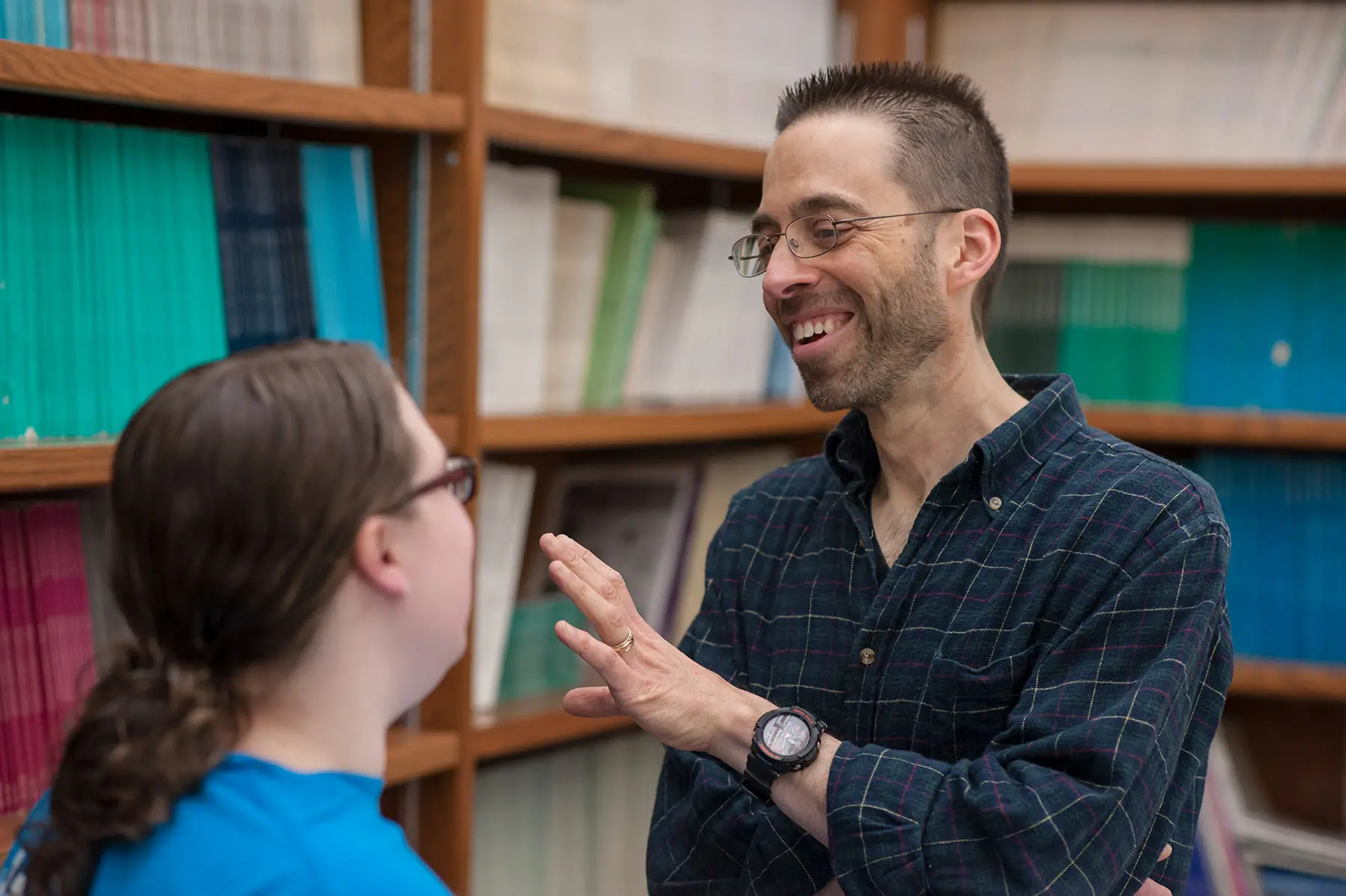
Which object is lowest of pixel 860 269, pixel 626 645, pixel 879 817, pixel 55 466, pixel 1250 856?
pixel 1250 856

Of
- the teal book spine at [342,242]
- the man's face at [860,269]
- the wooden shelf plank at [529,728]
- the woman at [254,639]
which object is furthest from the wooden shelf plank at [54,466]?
the man's face at [860,269]

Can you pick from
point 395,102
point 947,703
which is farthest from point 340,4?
point 947,703

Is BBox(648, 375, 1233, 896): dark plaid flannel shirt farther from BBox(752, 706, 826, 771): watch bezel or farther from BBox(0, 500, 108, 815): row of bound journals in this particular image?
BBox(0, 500, 108, 815): row of bound journals

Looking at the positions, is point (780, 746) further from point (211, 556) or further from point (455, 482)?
point (211, 556)

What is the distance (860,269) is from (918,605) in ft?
1.22

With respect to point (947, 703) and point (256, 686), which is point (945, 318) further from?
point (256, 686)

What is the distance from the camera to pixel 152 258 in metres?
1.54

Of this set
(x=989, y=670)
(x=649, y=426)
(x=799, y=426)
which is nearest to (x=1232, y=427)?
(x=799, y=426)

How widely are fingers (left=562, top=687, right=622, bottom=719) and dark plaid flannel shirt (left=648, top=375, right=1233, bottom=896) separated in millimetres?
114

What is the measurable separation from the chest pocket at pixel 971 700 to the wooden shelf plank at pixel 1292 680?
126 centimetres

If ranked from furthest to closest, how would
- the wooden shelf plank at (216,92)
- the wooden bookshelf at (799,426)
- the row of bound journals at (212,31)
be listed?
the wooden bookshelf at (799,426)
the row of bound journals at (212,31)
the wooden shelf plank at (216,92)

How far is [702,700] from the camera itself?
1.21 m

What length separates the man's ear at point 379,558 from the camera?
88cm

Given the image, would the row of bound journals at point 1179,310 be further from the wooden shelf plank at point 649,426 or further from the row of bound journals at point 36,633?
the row of bound journals at point 36,633
